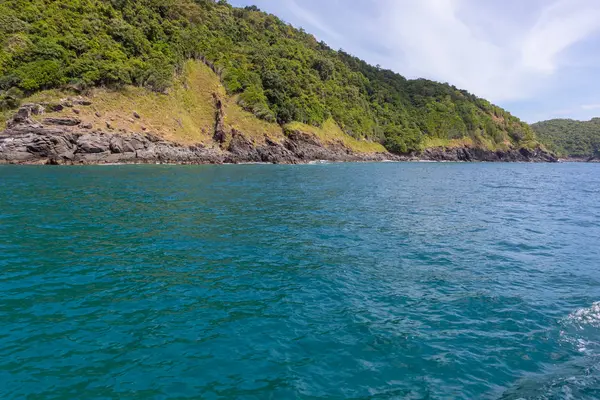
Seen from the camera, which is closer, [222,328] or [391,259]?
[222,328]

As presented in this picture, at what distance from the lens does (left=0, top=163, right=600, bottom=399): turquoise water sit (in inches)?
271

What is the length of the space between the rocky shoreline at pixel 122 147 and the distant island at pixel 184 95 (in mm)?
225

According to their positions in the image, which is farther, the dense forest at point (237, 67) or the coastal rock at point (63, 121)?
the dense forest at point (237, 67)

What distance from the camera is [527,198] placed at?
3581 centimetres

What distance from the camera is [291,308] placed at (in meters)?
10.1

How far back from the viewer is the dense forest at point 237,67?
67.8 meters

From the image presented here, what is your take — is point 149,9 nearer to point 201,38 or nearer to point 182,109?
point 201,38

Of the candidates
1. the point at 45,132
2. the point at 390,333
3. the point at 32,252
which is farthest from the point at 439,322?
the point at 45,132

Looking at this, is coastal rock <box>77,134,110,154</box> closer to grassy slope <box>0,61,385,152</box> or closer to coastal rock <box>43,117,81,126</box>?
grassy slope <box>0,61,385,152</box>

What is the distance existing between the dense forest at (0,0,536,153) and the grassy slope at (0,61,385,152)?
261 cm

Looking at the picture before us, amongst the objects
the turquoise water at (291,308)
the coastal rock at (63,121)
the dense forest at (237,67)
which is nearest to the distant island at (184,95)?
the coastal rock at (63,121)

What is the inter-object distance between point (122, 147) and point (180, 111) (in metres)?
23.4

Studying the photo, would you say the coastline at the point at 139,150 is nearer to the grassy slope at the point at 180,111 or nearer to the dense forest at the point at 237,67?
the grassy slope at the point at 180,111

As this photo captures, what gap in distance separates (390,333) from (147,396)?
5.81 metres
